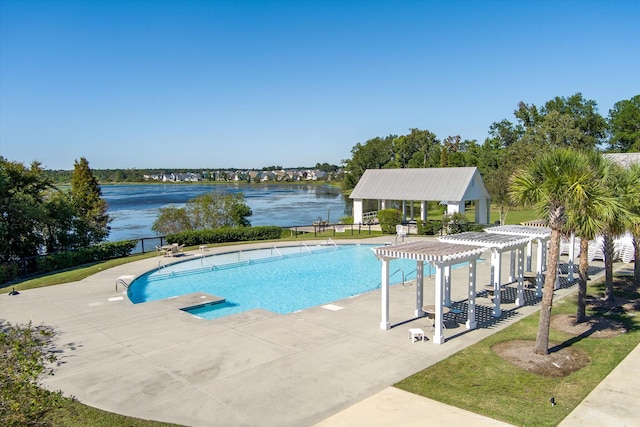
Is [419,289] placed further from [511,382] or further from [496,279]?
[511,382]

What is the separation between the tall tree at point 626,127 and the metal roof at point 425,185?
33460mm

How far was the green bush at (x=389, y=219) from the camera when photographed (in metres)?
29.2

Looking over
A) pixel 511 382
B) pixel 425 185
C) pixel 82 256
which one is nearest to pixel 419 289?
pixel 511 382

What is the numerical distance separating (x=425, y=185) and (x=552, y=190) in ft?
76.2

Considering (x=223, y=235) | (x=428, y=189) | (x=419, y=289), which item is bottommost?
(x=223, y=235)

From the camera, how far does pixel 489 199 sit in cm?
3291

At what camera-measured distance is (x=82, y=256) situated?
2091cm

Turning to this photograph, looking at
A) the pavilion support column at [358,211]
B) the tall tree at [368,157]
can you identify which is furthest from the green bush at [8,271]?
the tall tree at [368,157]

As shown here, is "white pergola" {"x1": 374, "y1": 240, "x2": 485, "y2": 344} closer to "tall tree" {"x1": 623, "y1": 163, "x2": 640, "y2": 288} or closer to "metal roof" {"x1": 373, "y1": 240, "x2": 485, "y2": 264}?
"metal roof" {"x1": 373, "y1": 240, "x2": 485, "y2": 264}

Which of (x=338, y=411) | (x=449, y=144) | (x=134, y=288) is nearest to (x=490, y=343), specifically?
(x=338, y=411)

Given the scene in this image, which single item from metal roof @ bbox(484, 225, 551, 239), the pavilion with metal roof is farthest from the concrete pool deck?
the pavilion with metal roof

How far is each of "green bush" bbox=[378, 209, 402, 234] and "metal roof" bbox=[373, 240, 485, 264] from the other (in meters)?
17.5

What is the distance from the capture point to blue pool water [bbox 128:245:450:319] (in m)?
15.9

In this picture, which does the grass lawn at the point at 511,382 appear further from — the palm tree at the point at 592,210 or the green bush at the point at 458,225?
the green bush at the point at 458,225
